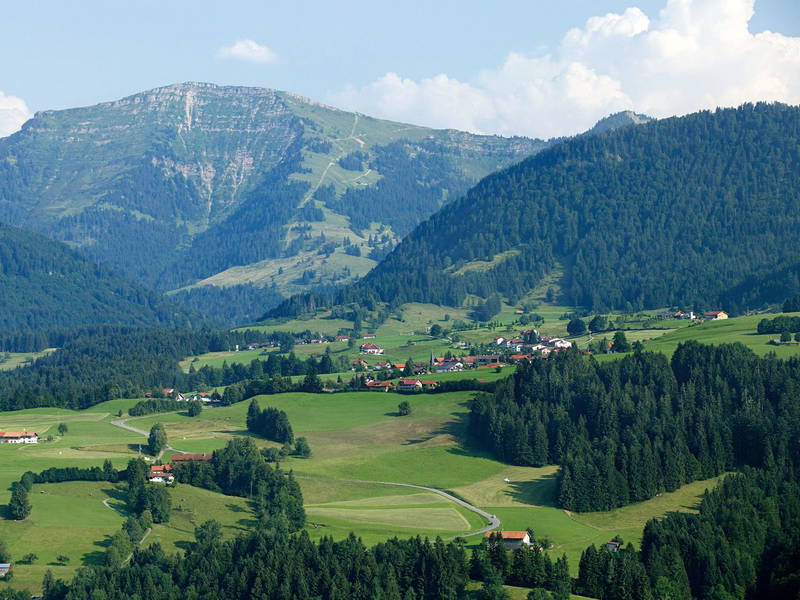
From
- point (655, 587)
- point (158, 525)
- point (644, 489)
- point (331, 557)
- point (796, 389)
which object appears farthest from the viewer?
point (796, 389)

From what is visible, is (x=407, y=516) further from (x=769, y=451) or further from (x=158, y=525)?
(x=769, y=451)

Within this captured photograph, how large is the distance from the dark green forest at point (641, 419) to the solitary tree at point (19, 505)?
6315 cm

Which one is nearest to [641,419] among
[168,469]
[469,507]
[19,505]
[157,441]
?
[469,507]

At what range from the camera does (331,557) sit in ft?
401

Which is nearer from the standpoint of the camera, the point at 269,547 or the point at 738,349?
the point at 269,547

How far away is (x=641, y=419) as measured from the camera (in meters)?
169

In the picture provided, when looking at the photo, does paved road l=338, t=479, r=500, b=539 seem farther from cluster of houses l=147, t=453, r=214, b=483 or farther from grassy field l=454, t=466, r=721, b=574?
cluster of houses l=147, t=453, r=214, b=483

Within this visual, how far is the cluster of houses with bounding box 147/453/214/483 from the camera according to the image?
15712cm

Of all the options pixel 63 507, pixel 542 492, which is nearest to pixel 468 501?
pixel 542 492

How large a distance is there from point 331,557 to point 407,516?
24.6m

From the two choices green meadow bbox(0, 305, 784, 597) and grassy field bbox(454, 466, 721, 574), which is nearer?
green meadow bbox(0, 305, 784, 597)

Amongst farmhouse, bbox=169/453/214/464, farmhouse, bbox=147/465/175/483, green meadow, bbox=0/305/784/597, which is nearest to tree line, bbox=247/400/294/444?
green meadow, bbox=0/305/784/597

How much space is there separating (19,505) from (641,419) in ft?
267

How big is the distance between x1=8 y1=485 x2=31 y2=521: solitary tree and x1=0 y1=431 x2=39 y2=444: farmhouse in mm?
47775
